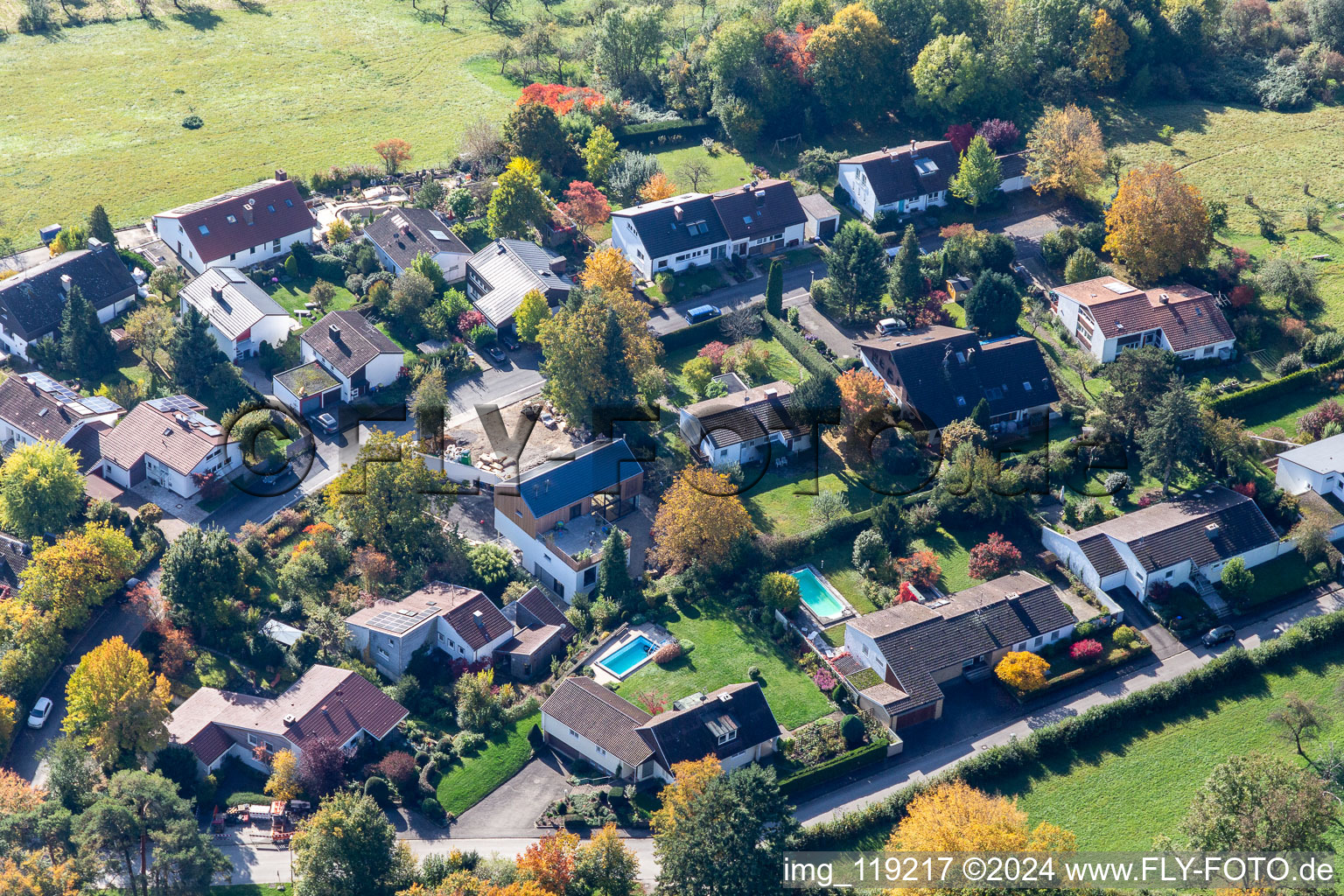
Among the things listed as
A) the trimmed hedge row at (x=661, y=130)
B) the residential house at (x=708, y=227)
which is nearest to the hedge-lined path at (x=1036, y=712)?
the residential house at (x=708, y=227)

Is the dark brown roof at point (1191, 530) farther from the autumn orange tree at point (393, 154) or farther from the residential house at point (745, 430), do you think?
the autumn orange tree at point (393, 154)

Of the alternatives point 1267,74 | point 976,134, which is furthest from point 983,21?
point 1267,74

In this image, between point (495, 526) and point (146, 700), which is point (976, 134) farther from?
point (146, 700)

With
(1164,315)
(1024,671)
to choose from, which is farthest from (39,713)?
(1164,315)

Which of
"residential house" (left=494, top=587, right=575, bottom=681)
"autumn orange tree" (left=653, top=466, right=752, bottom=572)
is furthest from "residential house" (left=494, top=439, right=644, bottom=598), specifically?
"autumn orange tree" (left=653, top=466, right=752, bottom=572)

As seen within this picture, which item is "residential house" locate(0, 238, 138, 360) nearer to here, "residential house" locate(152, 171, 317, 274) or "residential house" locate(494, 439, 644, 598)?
"residential house" locate(152, 171, 317, 274)

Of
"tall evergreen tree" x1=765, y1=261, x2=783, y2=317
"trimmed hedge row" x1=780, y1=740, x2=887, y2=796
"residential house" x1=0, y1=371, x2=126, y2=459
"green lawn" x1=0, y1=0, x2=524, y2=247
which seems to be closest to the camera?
"trimmed hedge row" x1=780, y1=740, x2=887, y2=796

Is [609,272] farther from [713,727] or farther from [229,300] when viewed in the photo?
[713,727]
